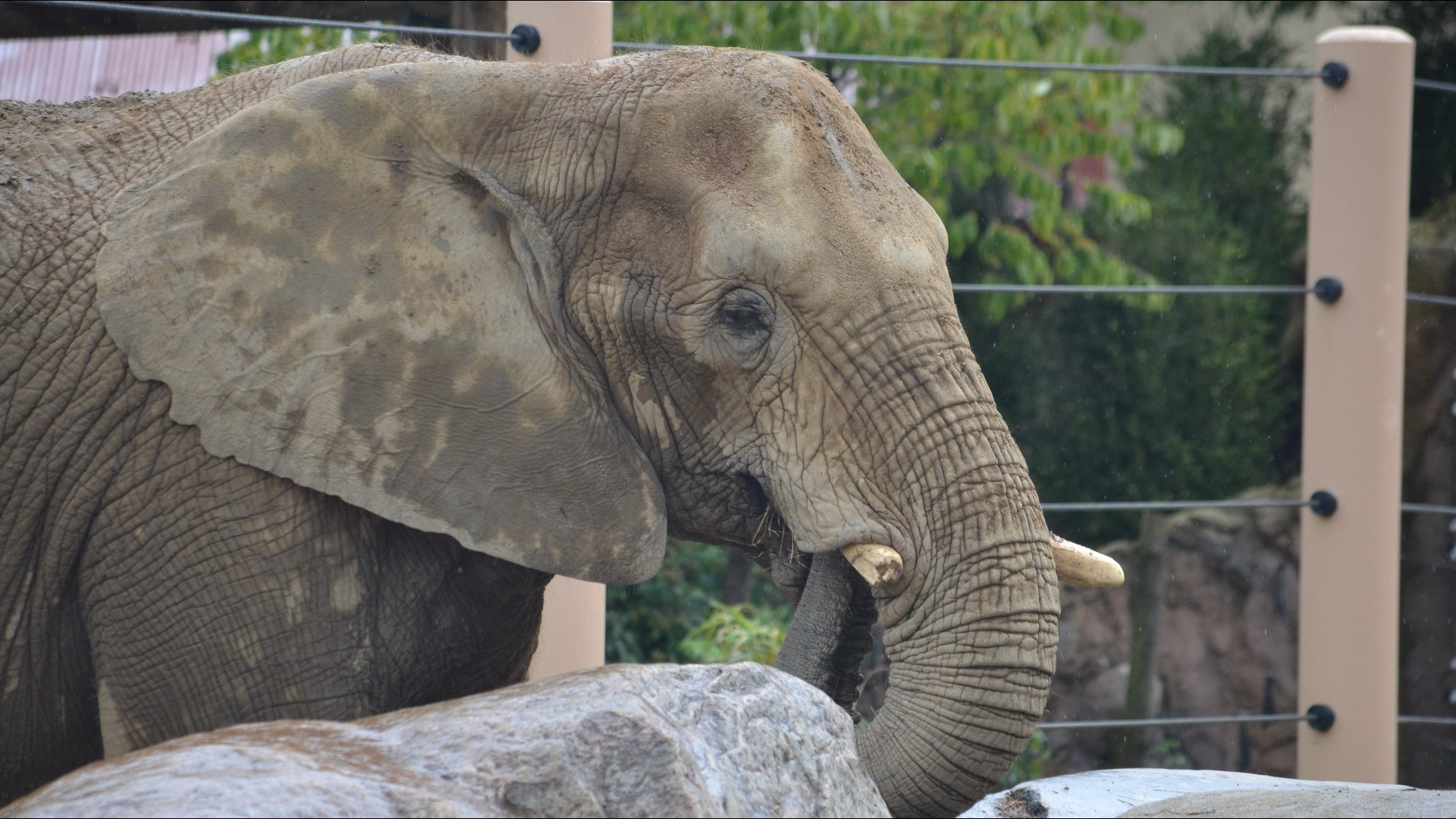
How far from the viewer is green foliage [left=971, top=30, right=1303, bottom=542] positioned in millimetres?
8922

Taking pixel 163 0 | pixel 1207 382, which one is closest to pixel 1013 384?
pixel 1207 382

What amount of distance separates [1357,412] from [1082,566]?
1973 mm

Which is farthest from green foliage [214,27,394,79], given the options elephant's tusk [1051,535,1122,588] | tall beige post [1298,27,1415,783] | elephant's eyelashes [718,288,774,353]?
elephant's tusk [1051,535,1122,588]

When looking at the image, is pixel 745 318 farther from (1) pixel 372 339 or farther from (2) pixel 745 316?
(1) pixel 372 339

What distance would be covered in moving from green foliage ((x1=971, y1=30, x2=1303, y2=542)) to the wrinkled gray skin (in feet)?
20.5

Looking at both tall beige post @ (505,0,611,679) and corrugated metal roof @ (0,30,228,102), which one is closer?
tall beige post @ (505,0,611,679)

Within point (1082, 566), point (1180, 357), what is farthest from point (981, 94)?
point (1082, 566)

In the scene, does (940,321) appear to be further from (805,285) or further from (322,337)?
(322,337)

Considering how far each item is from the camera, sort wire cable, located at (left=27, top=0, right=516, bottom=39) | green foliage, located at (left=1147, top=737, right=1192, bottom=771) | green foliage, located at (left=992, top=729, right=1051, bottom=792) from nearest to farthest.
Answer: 1. wire cable, located at (left=27, top=0, right=516, bottom=39)
2. green foliage, located at (left=992, top=729, right=1051, bottom=792)
3. green foliage, located at (left=1147, top=737, right=1192, bottom=771)

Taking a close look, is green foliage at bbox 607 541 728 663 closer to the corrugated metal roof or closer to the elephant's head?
the corrugated metal roof

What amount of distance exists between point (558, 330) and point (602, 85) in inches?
16.8

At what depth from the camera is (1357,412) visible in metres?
4.37

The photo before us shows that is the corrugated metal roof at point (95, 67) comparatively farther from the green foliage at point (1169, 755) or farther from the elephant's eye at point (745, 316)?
the green foliage at point (1169, 755)

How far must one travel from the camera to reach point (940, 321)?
104 inches
